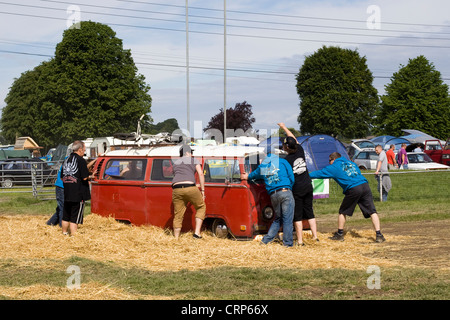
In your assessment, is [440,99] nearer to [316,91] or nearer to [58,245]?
[316,91]

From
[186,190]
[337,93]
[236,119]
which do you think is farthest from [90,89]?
[186,190]

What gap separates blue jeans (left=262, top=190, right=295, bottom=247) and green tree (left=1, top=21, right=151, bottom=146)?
1885 inches

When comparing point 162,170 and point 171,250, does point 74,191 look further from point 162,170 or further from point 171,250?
point 171,250

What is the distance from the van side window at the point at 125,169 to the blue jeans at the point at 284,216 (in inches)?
133

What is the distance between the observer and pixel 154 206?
12773mm

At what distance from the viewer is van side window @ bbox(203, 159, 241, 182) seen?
11406mm

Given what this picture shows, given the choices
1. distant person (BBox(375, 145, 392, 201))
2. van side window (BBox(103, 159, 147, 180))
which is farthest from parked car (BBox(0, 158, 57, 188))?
distant person (BBox(375, 145, 392, 201))

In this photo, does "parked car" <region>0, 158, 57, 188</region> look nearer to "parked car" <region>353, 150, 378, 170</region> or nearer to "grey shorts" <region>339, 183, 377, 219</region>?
"grey shorts" <region>339, 183, 377, 219</region>

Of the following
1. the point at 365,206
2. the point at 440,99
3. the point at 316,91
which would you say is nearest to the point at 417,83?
the point at 440,99

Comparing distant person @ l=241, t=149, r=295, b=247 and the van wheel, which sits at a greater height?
distant person @ l=241, t=149, r=295, b=247

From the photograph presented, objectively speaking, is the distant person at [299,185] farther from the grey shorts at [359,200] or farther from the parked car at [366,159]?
the parked car at [366,159]
